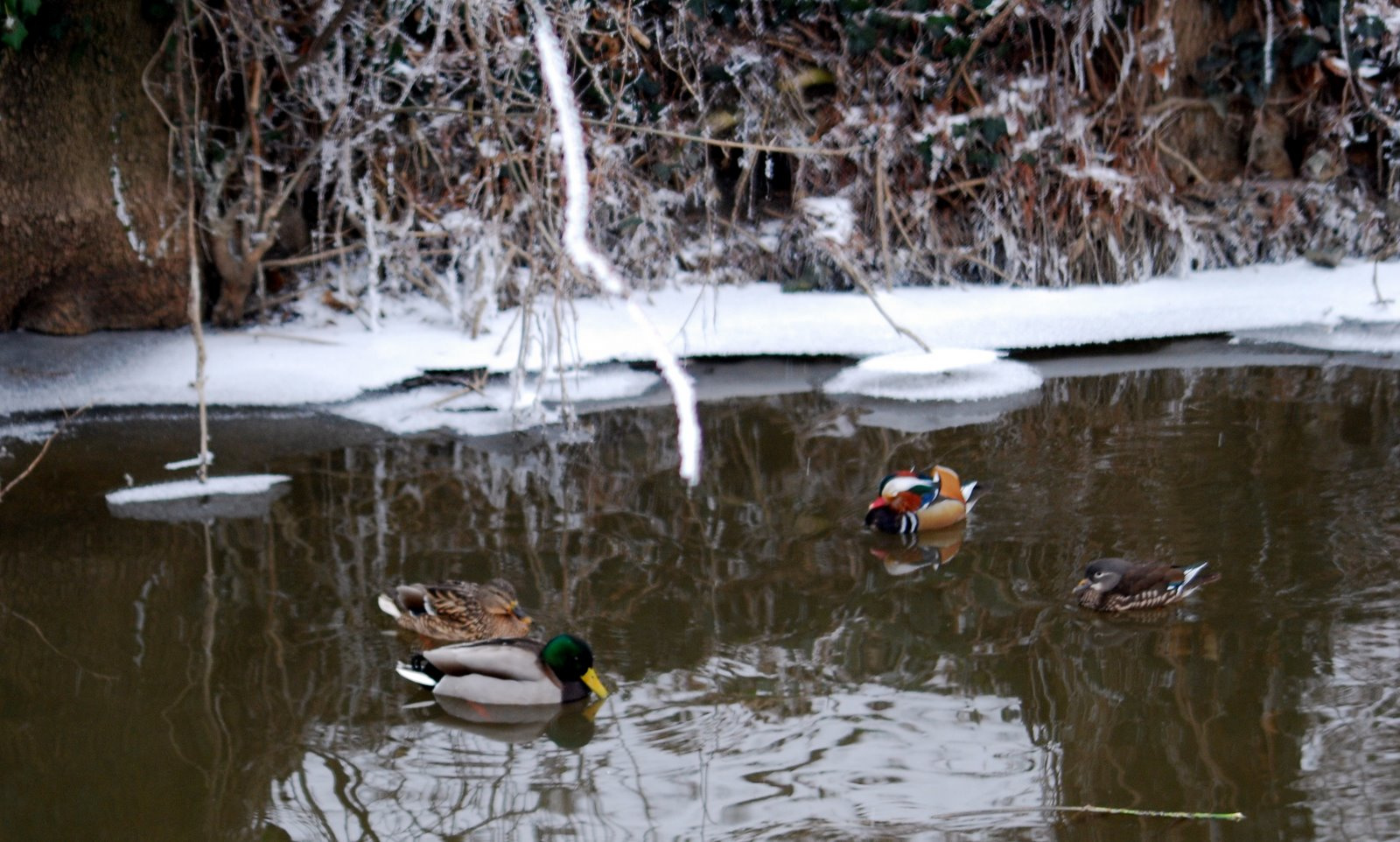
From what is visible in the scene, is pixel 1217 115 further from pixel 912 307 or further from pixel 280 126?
pixel 280 126

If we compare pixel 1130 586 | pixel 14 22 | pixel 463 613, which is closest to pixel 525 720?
pixel 463 613

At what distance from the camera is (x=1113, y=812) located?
10.5 feet

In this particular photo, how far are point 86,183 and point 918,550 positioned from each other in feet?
15.3

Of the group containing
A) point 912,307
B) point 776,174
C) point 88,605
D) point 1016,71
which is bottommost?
point 88,605

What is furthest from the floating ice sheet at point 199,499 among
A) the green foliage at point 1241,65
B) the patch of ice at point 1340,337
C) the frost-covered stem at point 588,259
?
the green foliage at point 1241,65

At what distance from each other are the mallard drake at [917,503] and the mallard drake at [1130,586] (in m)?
0.79

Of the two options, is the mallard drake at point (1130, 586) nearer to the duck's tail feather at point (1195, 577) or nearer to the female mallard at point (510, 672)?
the duck's tail feather at point (1195, 577)

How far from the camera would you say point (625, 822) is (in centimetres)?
325

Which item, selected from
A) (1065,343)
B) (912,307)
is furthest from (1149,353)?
(912,307)

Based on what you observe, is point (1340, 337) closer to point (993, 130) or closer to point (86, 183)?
point (993, 130)

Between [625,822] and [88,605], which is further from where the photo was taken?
[88,605]

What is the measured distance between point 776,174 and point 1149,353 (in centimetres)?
303

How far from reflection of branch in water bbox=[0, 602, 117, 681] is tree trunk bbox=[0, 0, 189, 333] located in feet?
9.60

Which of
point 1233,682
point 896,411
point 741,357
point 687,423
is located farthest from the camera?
point 741,357
